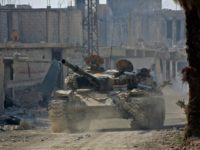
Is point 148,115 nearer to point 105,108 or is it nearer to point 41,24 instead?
point 105,108

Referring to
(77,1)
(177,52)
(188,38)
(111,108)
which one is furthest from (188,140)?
(77,1)

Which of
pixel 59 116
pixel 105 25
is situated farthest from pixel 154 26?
pixel 59 116

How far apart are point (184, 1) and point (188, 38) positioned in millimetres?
888

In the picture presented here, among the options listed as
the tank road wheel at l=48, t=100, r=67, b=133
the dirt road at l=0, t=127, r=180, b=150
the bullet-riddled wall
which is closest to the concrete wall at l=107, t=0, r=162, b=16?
the bullet-riddled wall

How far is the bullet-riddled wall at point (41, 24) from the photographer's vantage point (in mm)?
64438

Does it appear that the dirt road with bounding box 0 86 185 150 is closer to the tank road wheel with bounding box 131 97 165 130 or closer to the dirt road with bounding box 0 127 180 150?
the dirt road with bounding box 0 127 180 150

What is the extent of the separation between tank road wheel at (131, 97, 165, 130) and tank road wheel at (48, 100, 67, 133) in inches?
80.2

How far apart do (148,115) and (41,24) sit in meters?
48.0

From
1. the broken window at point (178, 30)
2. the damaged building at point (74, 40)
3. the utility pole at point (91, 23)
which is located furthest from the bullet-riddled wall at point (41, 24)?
the utility pole at point (91, 23)

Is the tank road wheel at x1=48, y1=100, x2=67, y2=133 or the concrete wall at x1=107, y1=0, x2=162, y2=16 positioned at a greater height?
the concrete wall at x1=107, y1=0, x2=162, y2=16

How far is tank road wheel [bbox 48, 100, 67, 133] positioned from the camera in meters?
18.4

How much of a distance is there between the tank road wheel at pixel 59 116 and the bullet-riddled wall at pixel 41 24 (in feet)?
150

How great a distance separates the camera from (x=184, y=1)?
37.2ft

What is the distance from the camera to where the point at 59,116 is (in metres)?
18.4
